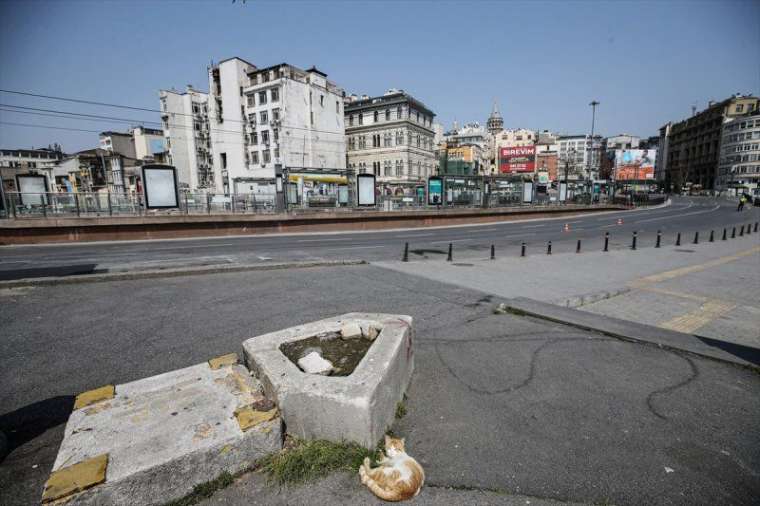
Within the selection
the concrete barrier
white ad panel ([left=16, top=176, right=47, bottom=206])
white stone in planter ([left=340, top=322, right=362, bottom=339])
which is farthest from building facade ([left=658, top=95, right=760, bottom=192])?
white ad panel ([left=16, top=176, right=47, bottom=206])

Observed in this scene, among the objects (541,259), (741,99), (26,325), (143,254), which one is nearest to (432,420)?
(26,325)

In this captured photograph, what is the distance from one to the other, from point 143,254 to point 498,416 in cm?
1525

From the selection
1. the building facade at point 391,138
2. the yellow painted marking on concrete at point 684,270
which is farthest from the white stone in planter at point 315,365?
the building facade at point 391,138

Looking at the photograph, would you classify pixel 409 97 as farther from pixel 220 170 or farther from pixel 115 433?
pixel 115 433

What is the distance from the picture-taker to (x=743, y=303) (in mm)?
8328

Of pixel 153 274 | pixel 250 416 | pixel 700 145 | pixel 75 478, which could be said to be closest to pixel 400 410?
pixel 250 416

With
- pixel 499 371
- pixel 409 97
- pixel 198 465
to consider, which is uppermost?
pixel 409 97

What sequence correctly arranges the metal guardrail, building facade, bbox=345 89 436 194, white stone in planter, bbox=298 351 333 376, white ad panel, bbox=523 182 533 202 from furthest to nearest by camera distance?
1. building facade, bbox=345 89 436 194
2. white ad panel, bbox=523 182 533 202
3. the metal guardrail
4. white stone in planter, bbox=298 351 333 376

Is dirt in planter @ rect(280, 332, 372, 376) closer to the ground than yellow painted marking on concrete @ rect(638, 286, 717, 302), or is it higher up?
higher up

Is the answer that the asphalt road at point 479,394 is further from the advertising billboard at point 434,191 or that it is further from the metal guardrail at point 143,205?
the advertising billboard at point 434,191

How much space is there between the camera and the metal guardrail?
61.2ft

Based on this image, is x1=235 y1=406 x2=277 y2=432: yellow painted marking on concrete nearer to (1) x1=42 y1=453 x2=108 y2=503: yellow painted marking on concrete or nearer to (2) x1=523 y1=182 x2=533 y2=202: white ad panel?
(1) x1=42 y1=453 x2=108 y2=503: yellow painted marking on concrete

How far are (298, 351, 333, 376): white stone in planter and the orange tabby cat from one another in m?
0.89

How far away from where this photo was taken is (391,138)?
70312 millimetres
